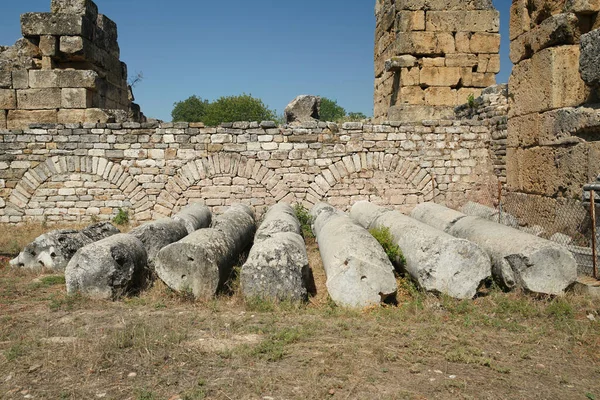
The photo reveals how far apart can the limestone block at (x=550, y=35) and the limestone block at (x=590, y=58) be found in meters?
0.79

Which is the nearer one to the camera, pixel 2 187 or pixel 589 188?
pixel 589 188

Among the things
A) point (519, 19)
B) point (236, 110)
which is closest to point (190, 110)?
point (236, 110)

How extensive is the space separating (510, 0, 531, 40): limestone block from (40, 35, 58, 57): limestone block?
9857 mm

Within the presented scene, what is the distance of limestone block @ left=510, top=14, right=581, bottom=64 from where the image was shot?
7957 millimetres

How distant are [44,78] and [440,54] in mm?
9572

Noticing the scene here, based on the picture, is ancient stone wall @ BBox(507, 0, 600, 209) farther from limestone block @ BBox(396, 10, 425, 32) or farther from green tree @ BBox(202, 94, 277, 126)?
green tree @ BBox(202, 94, 277, 126)

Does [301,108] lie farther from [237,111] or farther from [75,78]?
[237,111]

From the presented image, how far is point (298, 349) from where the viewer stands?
14.5 ft

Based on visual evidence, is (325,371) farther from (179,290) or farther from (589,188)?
(589,188)

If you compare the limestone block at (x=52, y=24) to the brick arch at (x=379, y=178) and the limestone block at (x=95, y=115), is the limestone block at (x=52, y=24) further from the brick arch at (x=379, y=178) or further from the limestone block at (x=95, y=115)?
the brick arch at (x=379, y=178)

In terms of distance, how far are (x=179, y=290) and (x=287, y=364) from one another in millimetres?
2169

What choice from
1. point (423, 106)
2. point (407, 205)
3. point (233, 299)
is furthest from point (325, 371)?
point (423, 106)

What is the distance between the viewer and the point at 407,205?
11.4 m

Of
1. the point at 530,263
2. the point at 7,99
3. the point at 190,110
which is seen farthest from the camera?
the point at 190,110
